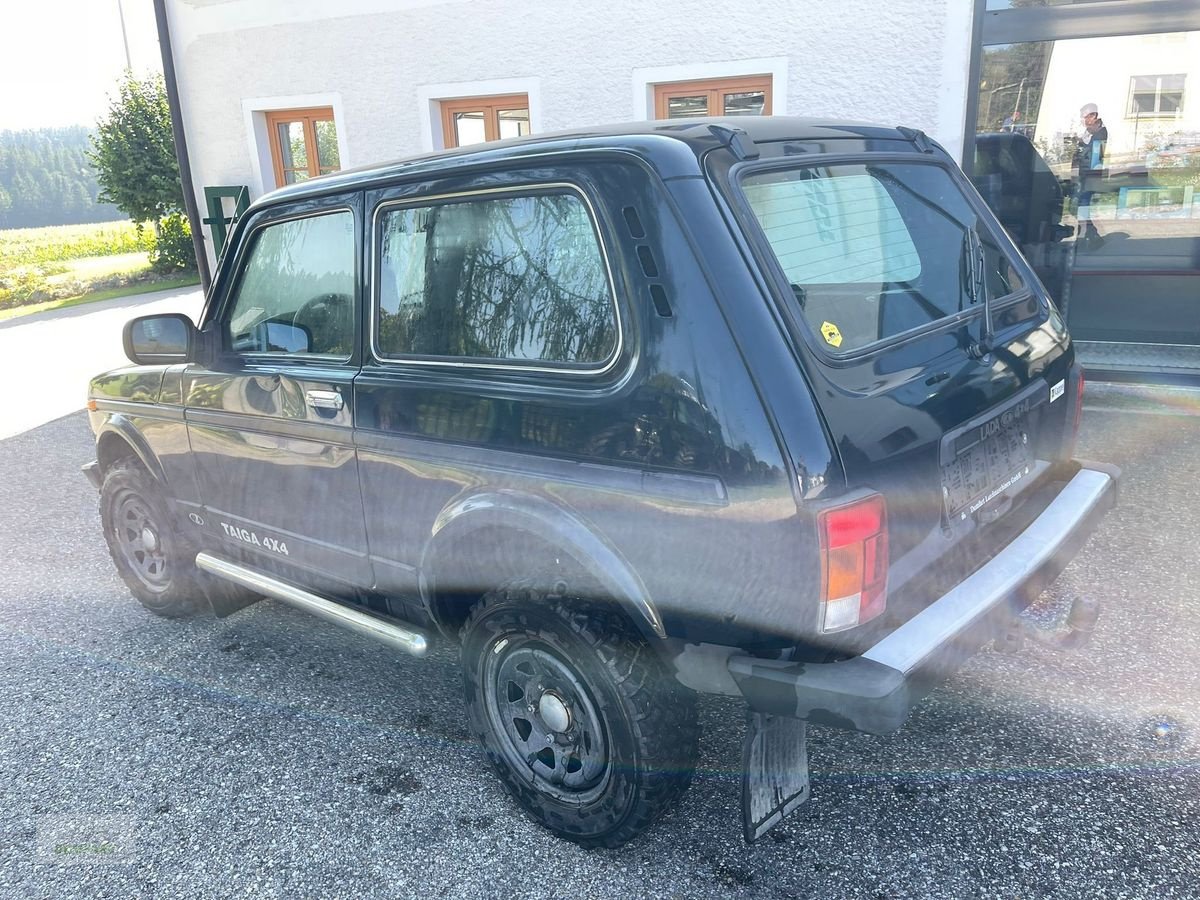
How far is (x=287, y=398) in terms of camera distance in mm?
3014

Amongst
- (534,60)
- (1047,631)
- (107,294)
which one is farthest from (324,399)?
(107,294)

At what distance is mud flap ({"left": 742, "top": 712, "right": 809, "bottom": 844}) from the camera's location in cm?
222

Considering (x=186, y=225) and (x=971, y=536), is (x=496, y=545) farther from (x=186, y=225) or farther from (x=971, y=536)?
(x=186, y=225)

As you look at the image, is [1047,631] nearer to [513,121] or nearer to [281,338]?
[281,338]

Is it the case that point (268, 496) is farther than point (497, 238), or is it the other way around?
point (268, 496)

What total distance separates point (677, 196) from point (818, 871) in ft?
5.86

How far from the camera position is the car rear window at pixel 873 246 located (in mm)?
2273

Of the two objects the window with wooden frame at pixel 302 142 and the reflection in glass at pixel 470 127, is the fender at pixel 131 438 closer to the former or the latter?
the reflection in glass at pixel 470 127

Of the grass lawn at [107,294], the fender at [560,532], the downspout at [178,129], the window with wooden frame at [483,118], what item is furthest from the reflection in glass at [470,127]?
the grass lawn at [107,294]

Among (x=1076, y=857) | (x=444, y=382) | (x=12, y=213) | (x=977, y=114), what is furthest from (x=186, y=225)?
(x=12, y=213)

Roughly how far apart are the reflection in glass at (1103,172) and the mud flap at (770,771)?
5.80 m

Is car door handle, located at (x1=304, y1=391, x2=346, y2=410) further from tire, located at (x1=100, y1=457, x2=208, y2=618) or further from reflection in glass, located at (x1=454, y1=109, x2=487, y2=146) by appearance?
reflection in glass, located at (x1=454, y1=109, x2=487, y2=146)

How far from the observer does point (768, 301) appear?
6.77ft

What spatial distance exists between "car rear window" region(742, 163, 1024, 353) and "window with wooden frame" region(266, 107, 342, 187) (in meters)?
7.87
